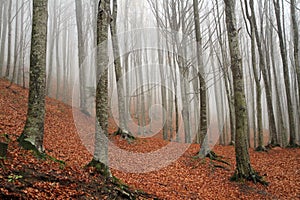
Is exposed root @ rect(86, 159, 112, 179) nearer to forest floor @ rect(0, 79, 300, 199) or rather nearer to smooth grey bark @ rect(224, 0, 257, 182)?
forest floor @ rect(0, 79, 300, 199)

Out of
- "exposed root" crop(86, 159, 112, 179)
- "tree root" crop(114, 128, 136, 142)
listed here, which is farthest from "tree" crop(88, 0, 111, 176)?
"tree root" crop(114, 128, 136, 142)

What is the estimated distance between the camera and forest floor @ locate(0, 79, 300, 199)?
396 centimetres

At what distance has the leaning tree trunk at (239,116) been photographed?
706 centimetres

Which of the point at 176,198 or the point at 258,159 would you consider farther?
the point at 258,159

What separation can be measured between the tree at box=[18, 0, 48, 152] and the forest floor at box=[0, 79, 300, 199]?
1.18ft

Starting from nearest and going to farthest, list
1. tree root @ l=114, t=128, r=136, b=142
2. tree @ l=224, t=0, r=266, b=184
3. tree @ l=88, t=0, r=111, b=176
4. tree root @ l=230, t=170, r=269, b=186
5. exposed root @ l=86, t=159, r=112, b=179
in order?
exposed root @ l=86, t=159, r=112, b=179
tree @ l=88, t=0, r=111, b=176
tree root @ l=230, t=170, r=269, b=186
tree @ l=224, t=0, r=266, b=184
tree root @ l=114, t=128, r=136, b=142

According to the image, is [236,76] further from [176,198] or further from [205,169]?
[176,198]

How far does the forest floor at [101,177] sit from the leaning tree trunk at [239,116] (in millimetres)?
373

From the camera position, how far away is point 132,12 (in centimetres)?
2514

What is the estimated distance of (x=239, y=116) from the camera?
725 cm

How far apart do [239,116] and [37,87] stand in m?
5.78

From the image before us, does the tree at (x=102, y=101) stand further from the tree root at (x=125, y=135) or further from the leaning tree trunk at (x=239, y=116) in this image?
the tree root at (x=125, y=135)

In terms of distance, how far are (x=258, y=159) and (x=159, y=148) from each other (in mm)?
4269

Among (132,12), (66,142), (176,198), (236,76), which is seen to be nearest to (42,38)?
(66,142)
